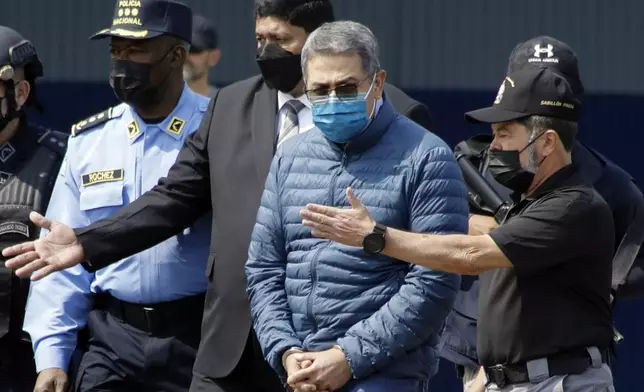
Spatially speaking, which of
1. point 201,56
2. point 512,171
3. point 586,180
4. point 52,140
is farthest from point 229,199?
point 201,56

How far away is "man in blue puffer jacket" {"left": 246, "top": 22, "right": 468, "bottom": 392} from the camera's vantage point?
174 inches

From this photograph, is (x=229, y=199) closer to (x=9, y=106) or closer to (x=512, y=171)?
(x=512, y=171)

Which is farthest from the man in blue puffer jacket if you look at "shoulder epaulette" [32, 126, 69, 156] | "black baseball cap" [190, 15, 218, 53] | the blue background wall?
the blue background wall

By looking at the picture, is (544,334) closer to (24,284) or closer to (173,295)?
(173,295)

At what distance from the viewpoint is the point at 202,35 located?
308 inches

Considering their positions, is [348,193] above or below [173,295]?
above

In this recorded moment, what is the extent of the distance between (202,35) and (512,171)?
11.3ft

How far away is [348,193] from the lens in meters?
4.32

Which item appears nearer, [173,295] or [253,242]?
[253,242]

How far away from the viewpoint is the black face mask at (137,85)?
18.0 ft

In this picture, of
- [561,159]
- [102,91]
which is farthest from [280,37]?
[102,91]

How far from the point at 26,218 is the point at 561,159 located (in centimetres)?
199

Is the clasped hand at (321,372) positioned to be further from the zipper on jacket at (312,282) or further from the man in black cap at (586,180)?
the man in black cap at (586,180)

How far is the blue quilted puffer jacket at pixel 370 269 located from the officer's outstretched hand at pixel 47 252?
2.49 feet
